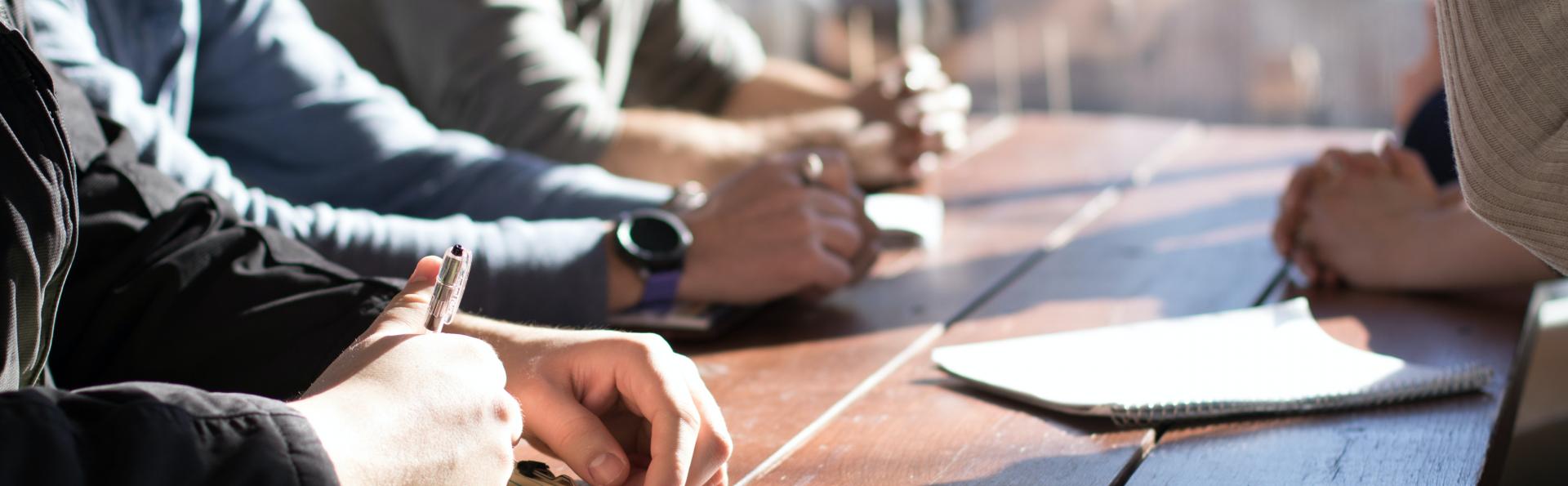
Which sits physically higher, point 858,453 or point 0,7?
point 0,7

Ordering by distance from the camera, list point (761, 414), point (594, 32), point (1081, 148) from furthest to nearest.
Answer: point (594, 32)
point (1081, 148)
point (761, 414)

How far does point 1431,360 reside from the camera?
0.98 m

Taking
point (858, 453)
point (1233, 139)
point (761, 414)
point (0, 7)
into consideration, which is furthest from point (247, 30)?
point (1233, 139)

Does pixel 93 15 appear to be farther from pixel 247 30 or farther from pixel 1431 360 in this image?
pixel 1431 360

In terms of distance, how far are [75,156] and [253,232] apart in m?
0.13

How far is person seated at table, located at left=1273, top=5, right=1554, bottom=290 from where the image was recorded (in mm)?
1167

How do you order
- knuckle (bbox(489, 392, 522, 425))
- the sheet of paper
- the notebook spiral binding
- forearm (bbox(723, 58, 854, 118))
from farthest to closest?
forearm (bbox(723, 58, 854, 118)) → the sheet of paper → the notebook spiral binding → knuckle (bbox(489, 392, 522, 425))

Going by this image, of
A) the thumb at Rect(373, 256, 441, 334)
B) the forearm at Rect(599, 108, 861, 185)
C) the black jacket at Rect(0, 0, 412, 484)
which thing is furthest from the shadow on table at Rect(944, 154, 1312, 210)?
the thumb at Rect(373, 256, 441, 334)

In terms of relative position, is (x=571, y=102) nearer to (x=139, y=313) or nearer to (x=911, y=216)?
(x=911, y=216)

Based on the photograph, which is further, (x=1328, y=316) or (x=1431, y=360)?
(x=1328, y=316)

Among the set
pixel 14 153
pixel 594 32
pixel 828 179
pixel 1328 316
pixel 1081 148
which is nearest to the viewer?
pixel 14 153

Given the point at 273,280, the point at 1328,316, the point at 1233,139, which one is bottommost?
the point at 1233,139

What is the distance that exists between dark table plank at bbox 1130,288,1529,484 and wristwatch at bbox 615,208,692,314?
491mm

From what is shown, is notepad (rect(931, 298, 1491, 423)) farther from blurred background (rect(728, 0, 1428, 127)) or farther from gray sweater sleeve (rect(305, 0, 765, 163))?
blurred background (rect(728, 0, 1428, 127))
